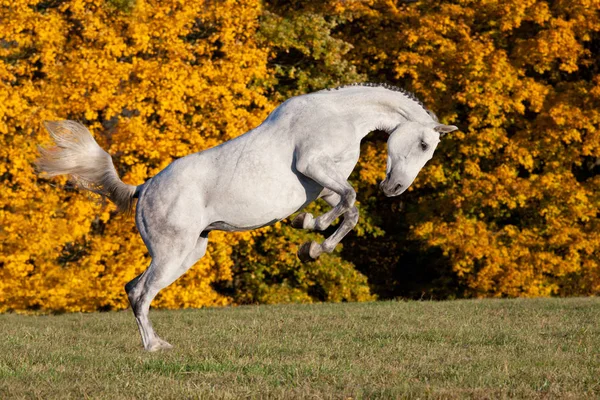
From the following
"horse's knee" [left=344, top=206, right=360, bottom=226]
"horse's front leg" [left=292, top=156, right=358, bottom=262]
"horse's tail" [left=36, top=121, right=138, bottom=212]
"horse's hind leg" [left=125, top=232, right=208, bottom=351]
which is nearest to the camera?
"horse's front leg" [left=292, top=156, right=358, bottom=262]

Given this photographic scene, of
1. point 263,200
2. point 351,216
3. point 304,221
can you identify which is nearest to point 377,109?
point 351,216

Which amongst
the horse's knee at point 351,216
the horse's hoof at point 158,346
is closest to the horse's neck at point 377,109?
the horse's knee at point 351,216

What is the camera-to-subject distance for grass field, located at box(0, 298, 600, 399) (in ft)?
21.1

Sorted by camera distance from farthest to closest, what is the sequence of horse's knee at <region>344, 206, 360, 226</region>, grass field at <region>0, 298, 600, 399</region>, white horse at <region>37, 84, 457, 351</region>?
horse's knee at <region>344, 206, 360, 226</region> → white horse at <region>37, 84, 457, 351</region> → grass field at <region>0, 298, 600, 399</region>

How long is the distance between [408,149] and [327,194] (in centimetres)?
92

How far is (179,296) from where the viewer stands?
1933cm

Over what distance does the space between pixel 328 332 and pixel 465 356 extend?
101 inches

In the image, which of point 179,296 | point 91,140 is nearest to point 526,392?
point 91,140

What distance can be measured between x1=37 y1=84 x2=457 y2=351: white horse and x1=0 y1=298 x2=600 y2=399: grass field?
0.99 metres

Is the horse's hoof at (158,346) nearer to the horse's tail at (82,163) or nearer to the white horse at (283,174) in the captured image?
the white horse at (283,174)

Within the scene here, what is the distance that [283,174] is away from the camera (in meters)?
8.80

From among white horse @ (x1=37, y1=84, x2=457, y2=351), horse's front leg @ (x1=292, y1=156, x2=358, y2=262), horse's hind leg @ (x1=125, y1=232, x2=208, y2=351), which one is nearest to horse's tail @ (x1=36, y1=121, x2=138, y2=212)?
white horse @ (x1=37, y1=84, x2=457, y2=351)

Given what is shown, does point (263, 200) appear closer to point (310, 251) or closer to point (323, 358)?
point (310, 251)

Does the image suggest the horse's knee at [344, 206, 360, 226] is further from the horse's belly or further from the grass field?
the grass field
